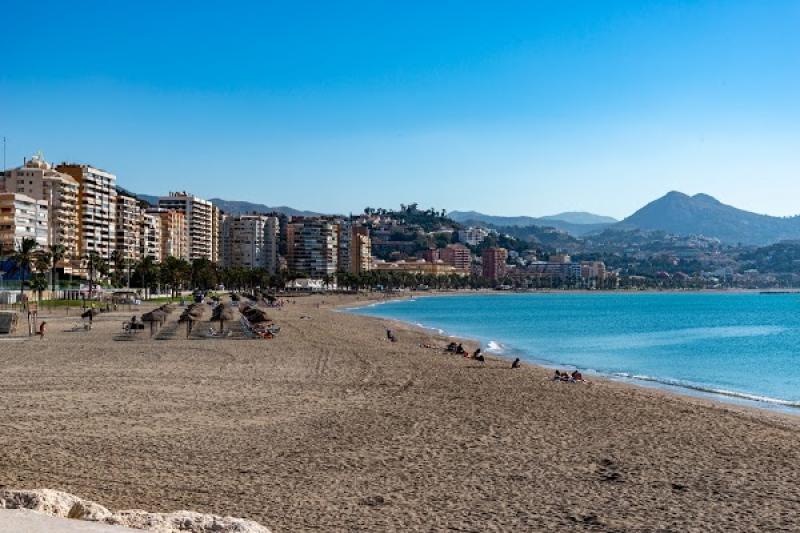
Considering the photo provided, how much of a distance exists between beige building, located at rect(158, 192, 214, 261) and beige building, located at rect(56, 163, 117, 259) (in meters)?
37.2

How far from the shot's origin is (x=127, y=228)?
120 metres

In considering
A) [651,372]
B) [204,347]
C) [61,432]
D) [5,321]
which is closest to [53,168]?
[5,321]

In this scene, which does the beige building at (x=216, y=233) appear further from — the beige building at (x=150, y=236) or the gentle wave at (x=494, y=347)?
the gentle wave at (x=494, y=347)

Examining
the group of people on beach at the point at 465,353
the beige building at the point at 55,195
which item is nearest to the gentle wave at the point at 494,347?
the group of people on beach at the point at 465,353

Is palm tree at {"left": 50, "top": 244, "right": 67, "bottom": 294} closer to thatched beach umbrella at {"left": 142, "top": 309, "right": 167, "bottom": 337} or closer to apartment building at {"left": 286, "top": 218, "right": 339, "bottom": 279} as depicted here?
thatched beach umbrella at {"left": 142, "top": 309, "right": 167, "bottom": 337}

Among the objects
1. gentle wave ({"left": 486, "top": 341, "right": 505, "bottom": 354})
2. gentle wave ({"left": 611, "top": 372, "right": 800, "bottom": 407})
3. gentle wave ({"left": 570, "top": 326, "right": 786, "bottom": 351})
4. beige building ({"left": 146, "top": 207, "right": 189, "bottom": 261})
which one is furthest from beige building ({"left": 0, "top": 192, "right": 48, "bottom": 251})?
gentle wave ({"left": 611, "top": 372, "right": 800, "bottom": 407})

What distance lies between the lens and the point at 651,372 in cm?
3212

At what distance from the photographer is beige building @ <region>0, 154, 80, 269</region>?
102m

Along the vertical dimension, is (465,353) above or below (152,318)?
below

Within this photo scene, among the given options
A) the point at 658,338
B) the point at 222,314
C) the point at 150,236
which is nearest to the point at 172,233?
the point at 150,236

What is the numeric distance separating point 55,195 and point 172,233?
41.3m

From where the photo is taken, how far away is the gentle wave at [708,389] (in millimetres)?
23641

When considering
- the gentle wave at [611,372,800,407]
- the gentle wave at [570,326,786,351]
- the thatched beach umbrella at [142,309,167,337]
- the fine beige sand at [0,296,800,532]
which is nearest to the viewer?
the fine beige sand at [0,296,800,532]

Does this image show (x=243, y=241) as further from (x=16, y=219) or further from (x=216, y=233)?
(x=16, y=219)
